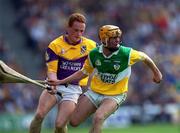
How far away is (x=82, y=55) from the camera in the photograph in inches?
664

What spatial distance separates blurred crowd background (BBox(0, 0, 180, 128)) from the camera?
29.7 metres

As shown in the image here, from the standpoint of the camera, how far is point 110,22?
102 ft

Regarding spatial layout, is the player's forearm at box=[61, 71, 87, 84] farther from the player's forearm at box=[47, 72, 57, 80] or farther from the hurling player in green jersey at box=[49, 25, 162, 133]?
the player's forearm at box=[47, 72, 57, 80]

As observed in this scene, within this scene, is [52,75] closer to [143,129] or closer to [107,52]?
[107,52]

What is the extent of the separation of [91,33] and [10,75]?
14.4 meters

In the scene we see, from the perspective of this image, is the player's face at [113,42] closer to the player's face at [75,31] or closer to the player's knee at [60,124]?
the player's face at [75,31]

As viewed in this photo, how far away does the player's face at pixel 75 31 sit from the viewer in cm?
1655

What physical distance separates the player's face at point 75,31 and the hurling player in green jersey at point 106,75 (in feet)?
2.57

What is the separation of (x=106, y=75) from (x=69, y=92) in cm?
114

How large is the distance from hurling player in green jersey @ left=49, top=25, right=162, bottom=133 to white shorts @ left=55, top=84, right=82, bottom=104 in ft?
0.99

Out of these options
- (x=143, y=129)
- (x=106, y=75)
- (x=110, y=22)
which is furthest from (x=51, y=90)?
(x=110, y=22)

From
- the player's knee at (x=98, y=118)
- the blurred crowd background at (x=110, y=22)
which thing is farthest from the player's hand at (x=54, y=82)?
the blurred crowd background at (x=110, y=22)

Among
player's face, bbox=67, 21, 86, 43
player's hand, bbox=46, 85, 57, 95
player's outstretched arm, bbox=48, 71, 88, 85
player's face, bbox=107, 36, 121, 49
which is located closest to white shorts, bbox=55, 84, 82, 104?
player's outstretched arm, bbox=48, 71, 88, 85

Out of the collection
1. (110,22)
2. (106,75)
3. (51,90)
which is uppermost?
(106,75)
